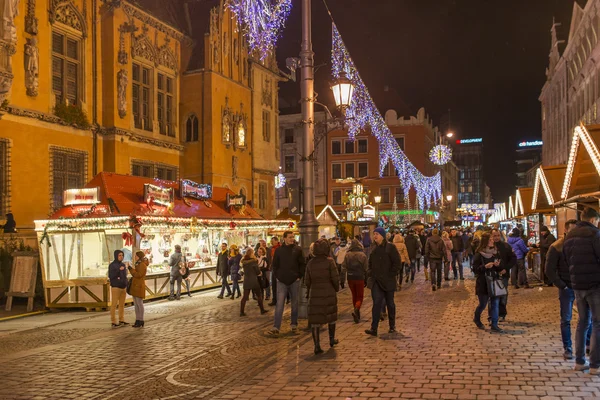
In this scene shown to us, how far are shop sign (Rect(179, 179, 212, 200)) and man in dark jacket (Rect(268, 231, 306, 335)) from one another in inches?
469

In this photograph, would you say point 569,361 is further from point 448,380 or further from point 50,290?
point 50,290

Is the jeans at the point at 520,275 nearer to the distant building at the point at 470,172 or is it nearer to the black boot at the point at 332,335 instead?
the black boot at the point at 332,335

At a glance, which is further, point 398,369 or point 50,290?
point 50,290

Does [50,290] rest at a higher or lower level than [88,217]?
lower

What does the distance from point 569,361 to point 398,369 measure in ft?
7.32

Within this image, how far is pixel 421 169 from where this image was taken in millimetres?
73438

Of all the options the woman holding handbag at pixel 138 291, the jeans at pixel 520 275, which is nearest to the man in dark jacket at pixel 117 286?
the woman holding handbag at pixel 138 291

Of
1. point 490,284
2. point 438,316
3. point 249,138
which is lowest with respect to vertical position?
point 438,316

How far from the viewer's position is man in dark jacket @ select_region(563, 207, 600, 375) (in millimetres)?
7555

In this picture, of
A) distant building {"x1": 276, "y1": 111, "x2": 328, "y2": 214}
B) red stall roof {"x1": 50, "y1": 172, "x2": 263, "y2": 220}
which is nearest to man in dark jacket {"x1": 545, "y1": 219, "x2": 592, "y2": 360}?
red stall roof {"x1": 50, "y1": 172, "x2": 263, "y2": 220}

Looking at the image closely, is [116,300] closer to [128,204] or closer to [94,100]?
[128,204]

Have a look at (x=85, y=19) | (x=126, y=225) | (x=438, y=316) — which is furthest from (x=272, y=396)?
(x=85, y=19)

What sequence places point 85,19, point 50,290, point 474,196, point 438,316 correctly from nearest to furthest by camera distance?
point 438,316
point 50,290
point 85,19
point 474,196

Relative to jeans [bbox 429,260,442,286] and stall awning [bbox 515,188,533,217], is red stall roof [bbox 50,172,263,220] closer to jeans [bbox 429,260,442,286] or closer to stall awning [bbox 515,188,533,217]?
jeans [bbox 429,260,442,286]
